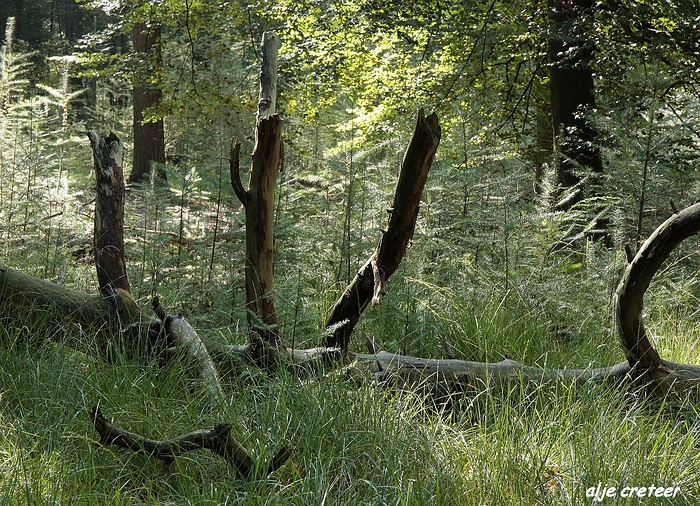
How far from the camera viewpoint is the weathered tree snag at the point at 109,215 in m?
4.64

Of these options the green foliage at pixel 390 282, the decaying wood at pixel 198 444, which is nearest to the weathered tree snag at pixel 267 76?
the green foliage at pixel 390 282

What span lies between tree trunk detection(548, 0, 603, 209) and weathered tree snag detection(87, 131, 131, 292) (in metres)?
5.12

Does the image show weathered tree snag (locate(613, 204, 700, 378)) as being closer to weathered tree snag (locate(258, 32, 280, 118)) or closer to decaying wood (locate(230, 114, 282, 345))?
decaying wood (locate(230, 114, 282, 345))

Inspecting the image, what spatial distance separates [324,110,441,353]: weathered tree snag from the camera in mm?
4062

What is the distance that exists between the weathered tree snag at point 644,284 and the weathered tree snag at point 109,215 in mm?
3302

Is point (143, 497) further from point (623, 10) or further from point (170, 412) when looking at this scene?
point (623, 10)

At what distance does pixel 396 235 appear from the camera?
4219 millimetres

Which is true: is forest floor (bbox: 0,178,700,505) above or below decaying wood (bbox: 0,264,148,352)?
below

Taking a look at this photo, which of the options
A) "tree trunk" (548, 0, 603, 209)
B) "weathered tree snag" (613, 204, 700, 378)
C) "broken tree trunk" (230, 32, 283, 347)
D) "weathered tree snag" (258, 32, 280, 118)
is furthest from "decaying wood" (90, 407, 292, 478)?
"tree trunk" (548, 0, 603, 209)

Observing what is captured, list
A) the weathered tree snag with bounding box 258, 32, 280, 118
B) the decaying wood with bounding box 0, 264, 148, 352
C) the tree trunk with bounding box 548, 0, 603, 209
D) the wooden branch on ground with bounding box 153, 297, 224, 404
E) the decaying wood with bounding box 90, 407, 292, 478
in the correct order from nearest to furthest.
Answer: the decaying wood with bounding box 90, 407, 292, 478
the wooden branch on ground with bounding box 153, 297, 224, 404
the decaying wood with bounding box 0, 264, 148, 352
the weathered tree snag with bounding box 258, 32, 280, 118
the tree trunk with bounding box 548, 0, 603, 209

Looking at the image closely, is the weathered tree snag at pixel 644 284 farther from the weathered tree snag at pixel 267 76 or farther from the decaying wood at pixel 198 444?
the weathered tree snag at pixel 267 76

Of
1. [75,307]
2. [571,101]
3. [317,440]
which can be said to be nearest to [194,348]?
[75,307]

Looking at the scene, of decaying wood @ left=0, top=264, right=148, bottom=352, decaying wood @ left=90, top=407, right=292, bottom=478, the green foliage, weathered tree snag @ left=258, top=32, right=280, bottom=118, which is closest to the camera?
decaying wood @ left=90, top=407, right=292, bottom=478

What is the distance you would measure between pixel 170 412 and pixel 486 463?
5.33ft
